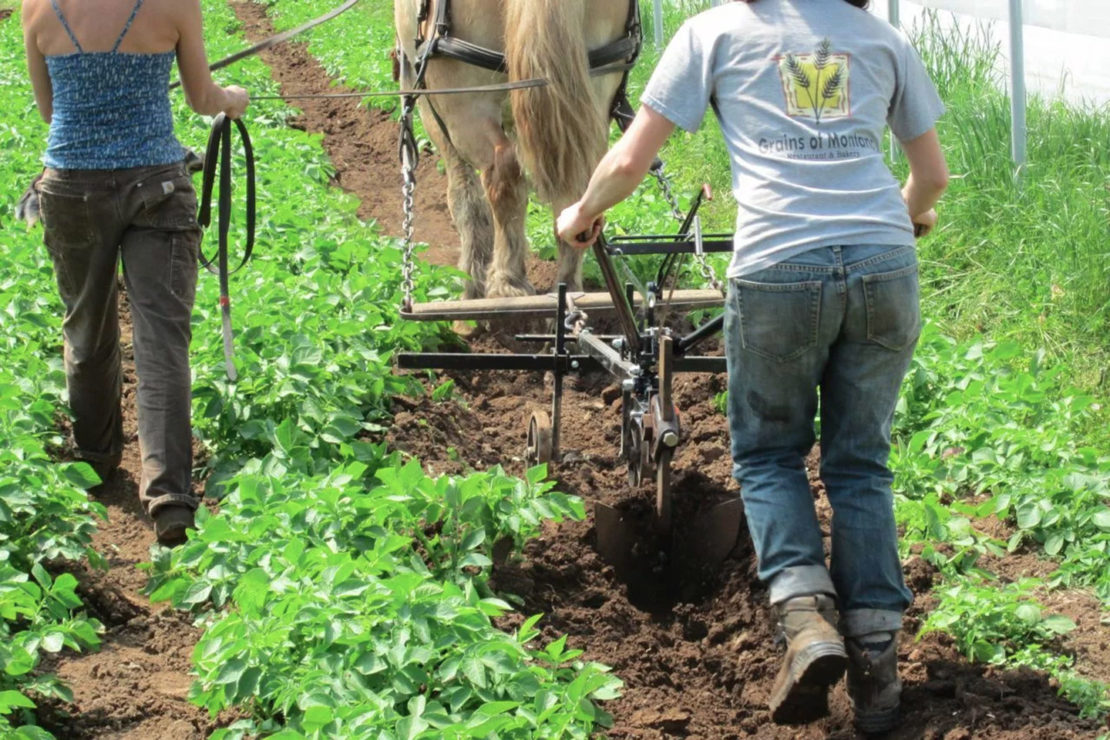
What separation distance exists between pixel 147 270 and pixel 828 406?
226 cm

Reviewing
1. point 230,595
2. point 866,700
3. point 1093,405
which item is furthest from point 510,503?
point 1093,405

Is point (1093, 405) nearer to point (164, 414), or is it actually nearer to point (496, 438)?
point (496, 438)

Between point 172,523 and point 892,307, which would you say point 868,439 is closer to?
point 892,307

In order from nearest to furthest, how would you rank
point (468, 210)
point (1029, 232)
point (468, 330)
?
point (1029, 232)
point (468, 330)
point (468, 210)

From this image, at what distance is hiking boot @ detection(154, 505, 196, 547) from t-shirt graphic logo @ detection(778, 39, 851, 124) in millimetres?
2392

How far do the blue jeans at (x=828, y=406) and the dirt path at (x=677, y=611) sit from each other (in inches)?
12.3

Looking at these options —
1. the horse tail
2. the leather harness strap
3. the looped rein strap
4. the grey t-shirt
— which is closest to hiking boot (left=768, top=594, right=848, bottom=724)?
the grey t-shirt

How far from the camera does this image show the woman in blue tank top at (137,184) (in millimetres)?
4457

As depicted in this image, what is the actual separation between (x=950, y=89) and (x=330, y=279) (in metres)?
3.84

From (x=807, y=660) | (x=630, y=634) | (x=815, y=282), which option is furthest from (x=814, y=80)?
(x=630, y=634)

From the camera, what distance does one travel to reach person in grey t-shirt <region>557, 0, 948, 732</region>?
332cm

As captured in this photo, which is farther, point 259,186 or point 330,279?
point 259,186

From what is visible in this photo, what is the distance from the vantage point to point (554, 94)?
5926mm

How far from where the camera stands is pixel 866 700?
342cm
